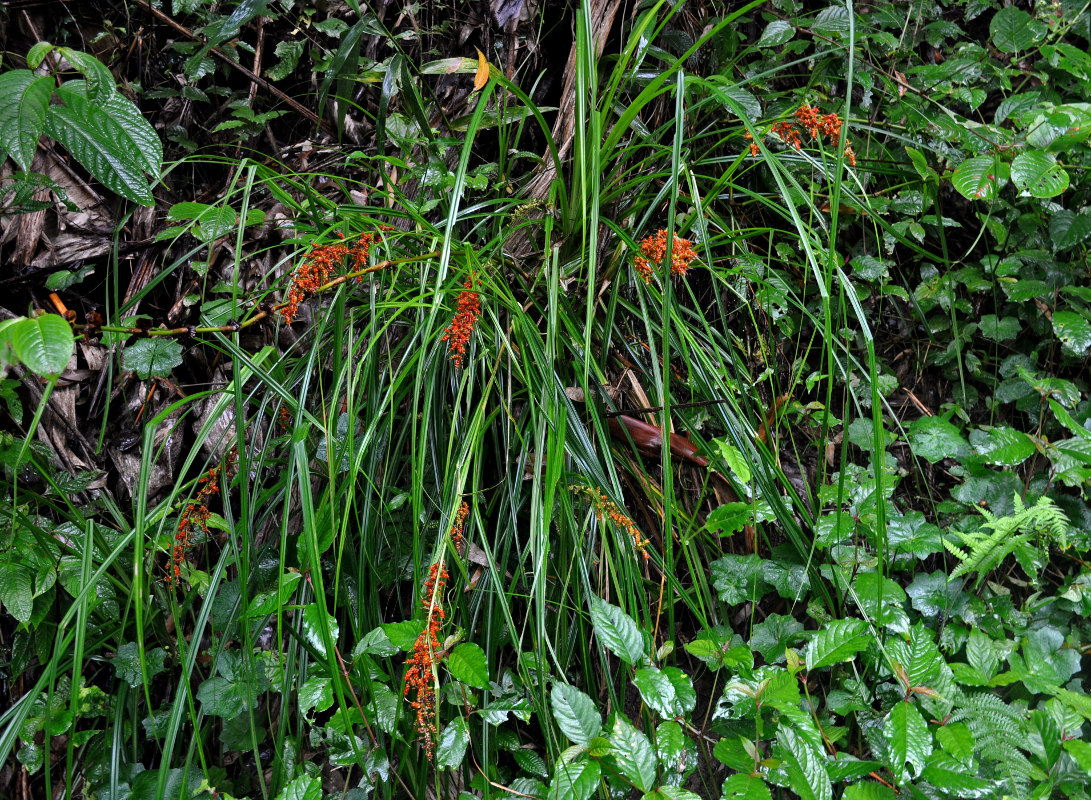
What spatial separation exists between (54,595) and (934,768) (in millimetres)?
1277

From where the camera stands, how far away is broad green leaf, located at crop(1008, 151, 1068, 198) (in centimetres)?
127

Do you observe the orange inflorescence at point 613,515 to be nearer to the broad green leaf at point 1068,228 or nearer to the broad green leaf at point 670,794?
the broad green leaf at point 670,794

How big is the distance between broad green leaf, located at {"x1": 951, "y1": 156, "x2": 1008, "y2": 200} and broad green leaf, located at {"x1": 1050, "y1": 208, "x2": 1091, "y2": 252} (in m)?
0.23

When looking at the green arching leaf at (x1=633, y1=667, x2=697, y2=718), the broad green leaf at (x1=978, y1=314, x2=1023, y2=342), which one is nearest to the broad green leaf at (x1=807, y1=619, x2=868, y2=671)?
the green arching leaf at (x1=633, y1=667, x2=697, y2=718)

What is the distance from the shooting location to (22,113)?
694 mm

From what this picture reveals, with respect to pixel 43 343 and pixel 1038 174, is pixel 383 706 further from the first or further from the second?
pixel 1038 174

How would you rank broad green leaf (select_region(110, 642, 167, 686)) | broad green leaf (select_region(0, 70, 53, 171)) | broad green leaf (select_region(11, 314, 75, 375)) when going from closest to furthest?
broad green leaf (select_region(11, 314, 75, 375)) < broad green leaf (select_region(0, 70, 53, 171)) < broad green leaf (select_region(110, 642, 167, 686))

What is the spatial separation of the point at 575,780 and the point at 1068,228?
1.47 metres

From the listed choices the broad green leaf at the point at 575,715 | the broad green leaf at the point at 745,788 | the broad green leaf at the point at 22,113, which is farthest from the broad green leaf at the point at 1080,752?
the broad green leaf at the point at 22,113

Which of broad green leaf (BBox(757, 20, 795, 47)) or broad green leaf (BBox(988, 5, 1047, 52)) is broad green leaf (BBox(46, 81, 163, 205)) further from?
broad green leaf (BBox(988, 5, 1047, 52))

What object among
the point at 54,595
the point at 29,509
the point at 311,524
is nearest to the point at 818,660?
the point at 311,524

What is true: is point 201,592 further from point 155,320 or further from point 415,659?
point 155,320

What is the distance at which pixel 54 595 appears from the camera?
1.06 metres

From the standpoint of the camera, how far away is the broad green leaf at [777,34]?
1407mm
